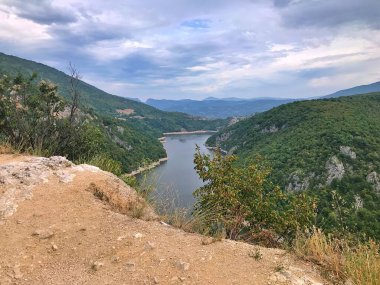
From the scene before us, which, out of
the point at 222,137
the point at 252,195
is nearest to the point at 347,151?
the point at 252,195

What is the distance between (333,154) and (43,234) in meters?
82.5

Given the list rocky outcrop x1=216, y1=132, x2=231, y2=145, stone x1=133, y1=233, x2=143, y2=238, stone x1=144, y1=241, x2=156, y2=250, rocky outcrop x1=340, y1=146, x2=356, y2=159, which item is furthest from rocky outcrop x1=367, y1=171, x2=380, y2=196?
rocky outcrop x1=216, y1=132, x2=231, y2=145

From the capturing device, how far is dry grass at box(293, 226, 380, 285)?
5.32 metres

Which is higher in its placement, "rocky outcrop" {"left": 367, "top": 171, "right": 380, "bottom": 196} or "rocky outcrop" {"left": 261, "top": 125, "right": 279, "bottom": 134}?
"rocky outcrop" {"left": 261, "top": 125, "right": 279, "bottom": 134}

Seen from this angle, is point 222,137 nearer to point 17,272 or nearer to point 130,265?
point 130,265

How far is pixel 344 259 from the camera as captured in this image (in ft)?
19.4

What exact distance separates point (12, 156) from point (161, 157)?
135m

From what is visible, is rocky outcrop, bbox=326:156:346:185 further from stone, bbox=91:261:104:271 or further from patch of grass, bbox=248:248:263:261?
stone, bbox=91:261:104:271

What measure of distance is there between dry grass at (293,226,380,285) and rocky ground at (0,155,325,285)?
294 mm

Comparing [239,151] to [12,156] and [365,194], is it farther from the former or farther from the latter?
[12,156]

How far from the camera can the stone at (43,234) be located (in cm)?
672

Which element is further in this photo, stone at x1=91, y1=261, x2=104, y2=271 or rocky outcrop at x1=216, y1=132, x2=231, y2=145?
rocky outcrop at x1=216, y1=132, x2=231, y2=145

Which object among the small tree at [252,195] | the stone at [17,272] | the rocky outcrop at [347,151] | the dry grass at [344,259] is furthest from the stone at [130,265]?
the rocky outcrop at [347,151]

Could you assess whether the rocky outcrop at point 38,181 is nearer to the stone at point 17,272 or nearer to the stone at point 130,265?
the stone at point 17,272
